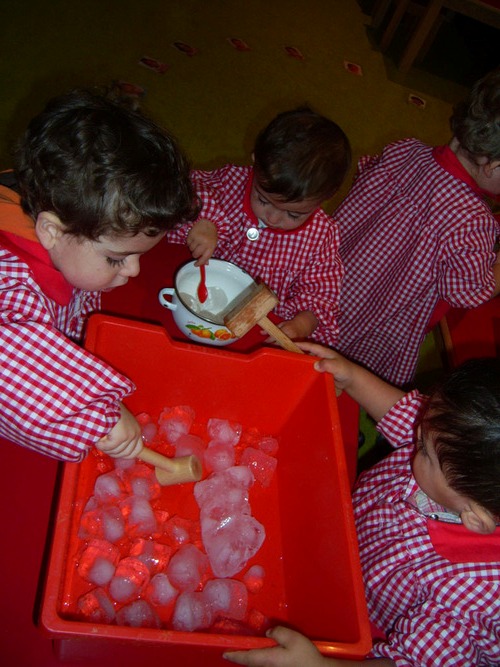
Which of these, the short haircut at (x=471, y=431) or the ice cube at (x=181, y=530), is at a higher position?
the short haircut at (x=471, y=431)

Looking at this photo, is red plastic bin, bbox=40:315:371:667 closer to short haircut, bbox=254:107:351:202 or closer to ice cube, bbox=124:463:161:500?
ice cube, bbox=124:463:161:500

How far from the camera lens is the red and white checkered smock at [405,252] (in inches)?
47.8

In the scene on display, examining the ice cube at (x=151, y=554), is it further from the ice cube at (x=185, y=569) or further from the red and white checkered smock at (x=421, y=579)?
the red and white checkered smock at (x=421, y=579)

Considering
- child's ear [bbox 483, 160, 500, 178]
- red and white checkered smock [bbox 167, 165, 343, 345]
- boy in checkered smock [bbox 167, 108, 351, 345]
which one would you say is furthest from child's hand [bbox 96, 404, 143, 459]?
child's ear [bbox 483, 160, 500, 178]

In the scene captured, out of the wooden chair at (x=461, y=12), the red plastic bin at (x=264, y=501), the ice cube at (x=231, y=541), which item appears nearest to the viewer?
the red plastic bin at (x=264, y=501)

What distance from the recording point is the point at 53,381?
2.04ft

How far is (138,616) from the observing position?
2.16ft

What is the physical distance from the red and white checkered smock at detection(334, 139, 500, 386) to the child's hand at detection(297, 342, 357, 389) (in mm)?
498

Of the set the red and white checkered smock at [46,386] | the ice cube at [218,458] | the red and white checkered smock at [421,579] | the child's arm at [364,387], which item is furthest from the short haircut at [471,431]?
the red and white checkered smock at [46,386]

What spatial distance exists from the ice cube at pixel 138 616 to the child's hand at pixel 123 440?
0.62ft

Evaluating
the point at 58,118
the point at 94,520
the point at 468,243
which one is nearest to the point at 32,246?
the point at 58,118

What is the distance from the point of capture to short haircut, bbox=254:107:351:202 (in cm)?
96

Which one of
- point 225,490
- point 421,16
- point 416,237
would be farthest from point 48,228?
point 421,16

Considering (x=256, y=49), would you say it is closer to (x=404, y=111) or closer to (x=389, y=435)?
(x=404, y=111)
